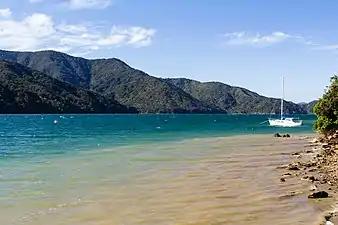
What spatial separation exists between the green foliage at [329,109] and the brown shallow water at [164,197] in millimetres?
15869

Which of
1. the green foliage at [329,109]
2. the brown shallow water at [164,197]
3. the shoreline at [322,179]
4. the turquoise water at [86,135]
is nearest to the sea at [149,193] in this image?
the brown shallow water at [164,197]

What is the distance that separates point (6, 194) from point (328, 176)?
12261 mm

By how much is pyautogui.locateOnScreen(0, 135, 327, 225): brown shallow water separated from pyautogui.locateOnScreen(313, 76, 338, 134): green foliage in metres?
15.9

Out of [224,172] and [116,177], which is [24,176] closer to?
[116,177]

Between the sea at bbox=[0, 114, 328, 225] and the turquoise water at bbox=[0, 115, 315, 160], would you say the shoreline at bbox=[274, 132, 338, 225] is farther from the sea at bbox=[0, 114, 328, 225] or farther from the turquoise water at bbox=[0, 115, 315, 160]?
the turquoise water at bbox=[0, 115, 315, 160]

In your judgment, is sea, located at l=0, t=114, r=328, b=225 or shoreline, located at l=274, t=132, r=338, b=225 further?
sea, located at l=0, t=114, r=328, b=225

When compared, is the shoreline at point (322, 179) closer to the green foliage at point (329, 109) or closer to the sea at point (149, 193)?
the sea at point (149, 193)

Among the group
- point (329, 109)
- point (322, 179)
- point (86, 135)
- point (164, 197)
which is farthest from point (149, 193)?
point (86, 135)

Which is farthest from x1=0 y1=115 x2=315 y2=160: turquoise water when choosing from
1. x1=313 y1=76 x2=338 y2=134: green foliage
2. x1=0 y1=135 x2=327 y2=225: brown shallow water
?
x1=313 y1=76 x2=338 y2=134: green foliage

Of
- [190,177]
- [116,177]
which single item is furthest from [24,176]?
[190,177]

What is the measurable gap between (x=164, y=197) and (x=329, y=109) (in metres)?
27.3

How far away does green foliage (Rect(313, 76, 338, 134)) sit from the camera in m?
38.8

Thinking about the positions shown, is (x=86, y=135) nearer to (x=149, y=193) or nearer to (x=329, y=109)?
(x=329, y=109)

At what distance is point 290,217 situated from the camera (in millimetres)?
12008
